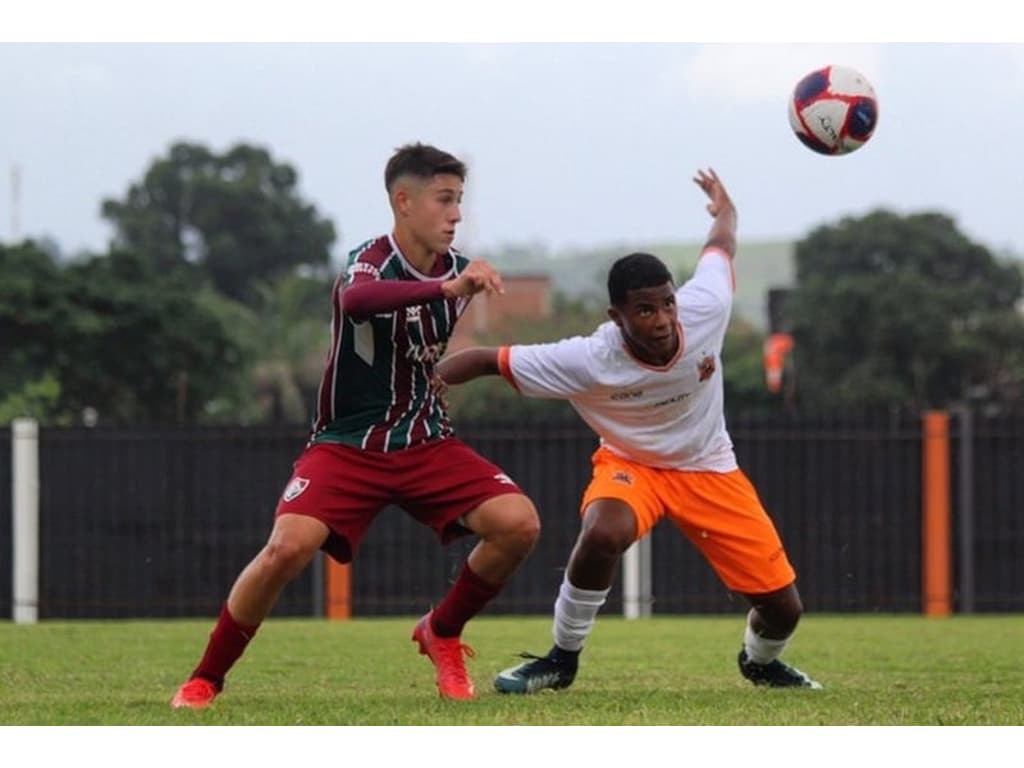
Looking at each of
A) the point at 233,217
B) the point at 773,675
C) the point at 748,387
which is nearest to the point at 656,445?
the point at 773,675

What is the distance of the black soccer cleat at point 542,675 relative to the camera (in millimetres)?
8545

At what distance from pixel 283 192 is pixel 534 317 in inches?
561

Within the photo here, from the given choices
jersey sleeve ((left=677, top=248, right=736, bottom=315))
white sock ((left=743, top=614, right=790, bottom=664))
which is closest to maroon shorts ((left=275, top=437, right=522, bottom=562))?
jersey sleeve ((left=677, top=248, right=736, bottom=315))

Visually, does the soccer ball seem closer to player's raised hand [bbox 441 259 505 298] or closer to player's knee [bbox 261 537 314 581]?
player's raised hand [bbox 441 259 505 298]

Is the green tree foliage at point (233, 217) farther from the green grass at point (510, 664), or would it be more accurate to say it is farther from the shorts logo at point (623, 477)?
the shorts logo at point (623, 477)

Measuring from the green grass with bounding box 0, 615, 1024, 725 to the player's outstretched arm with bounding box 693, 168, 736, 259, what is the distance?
6.18 ft

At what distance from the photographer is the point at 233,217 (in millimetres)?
73312

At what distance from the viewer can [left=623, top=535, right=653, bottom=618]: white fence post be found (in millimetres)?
19203

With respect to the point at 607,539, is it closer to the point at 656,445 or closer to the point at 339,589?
the point at 656,445

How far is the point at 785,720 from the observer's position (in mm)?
7168

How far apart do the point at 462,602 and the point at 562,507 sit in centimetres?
1100

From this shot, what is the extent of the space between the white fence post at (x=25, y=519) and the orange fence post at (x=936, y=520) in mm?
8345

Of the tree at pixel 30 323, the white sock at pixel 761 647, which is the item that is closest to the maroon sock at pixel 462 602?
the white sock at pixel 761 647
